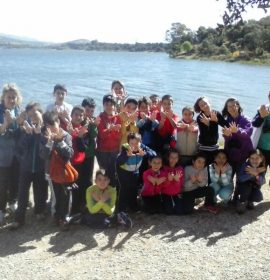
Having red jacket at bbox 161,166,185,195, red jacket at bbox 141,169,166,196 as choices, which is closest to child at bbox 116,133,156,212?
red jacket at bbox 141,169,166,196

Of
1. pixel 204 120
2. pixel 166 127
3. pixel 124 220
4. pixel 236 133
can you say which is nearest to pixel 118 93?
pixel 166 127

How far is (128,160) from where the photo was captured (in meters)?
6.86

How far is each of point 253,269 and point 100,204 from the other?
2.40 meters

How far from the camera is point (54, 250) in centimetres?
594

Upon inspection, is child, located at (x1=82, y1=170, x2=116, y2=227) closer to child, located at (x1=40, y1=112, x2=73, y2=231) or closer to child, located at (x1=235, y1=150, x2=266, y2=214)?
child, located at (x1=40, y1=112, x2=73, y2=231)

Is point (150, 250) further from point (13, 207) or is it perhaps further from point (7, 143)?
point (7, 143)

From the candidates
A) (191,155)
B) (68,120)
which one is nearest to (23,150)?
(68,120)

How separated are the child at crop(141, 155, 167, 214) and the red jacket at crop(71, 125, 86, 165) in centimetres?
105

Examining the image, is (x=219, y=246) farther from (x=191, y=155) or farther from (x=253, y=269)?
(x=191, y=155)

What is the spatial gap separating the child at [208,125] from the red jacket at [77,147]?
1892 millimetres

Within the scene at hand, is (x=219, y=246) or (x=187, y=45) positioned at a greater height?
(x=187, y=45)

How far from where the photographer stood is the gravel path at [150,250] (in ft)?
17.7

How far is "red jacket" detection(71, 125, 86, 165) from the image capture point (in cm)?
670

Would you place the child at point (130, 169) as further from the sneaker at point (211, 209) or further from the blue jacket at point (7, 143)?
the blue jacket at point (7, 143)
